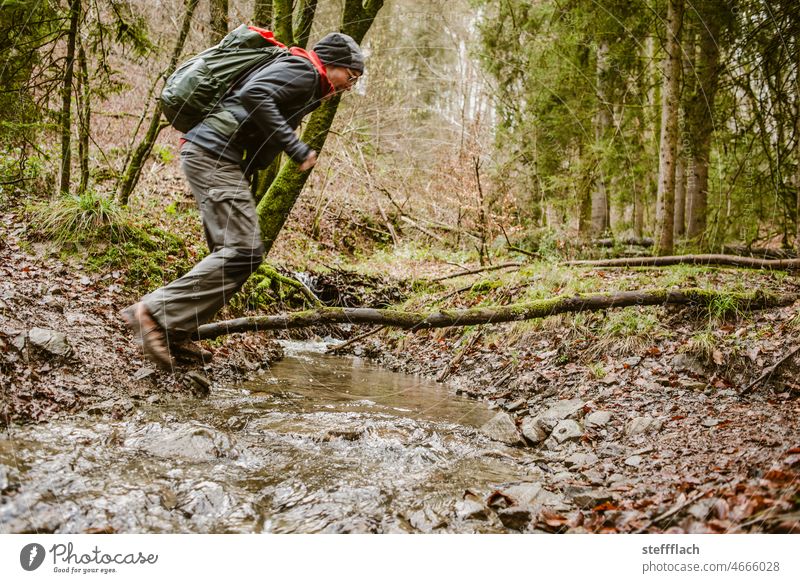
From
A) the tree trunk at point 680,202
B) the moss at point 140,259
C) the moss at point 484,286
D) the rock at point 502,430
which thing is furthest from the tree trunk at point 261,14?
the tree trunk at point 680,202

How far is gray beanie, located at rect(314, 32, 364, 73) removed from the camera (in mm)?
3652

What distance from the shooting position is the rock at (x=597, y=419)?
157 inches

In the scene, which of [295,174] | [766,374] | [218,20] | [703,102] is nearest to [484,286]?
[295,174]

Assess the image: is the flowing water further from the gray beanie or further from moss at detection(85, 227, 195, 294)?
the gray beanie

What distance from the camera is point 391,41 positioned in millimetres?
18922

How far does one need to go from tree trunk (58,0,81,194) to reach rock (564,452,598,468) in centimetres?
617

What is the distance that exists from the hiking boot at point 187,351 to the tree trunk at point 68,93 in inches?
135

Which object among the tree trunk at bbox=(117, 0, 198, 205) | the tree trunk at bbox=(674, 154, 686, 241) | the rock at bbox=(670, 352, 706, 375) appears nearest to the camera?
the rock at bbox=(670, 352, 706, 375)

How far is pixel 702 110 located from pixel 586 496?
7460mm

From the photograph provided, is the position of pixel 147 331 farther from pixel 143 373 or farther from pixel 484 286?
pixel 484 286

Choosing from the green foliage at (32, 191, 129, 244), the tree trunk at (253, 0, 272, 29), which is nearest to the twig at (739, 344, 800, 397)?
the green foliage at (32, 191, 129, 244)

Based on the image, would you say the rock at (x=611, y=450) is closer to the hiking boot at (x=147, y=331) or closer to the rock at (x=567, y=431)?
the rock at (x=567, y=431)

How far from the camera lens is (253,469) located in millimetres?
3010

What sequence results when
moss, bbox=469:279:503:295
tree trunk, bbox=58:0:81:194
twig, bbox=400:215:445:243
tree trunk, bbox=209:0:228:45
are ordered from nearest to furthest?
tree trunk, bbox=58:0:81:194 < moss, bbox=469:279:503:295 < tree trunk, bbox=209:0:228:45 < twig, bbox=400:215:445:243
